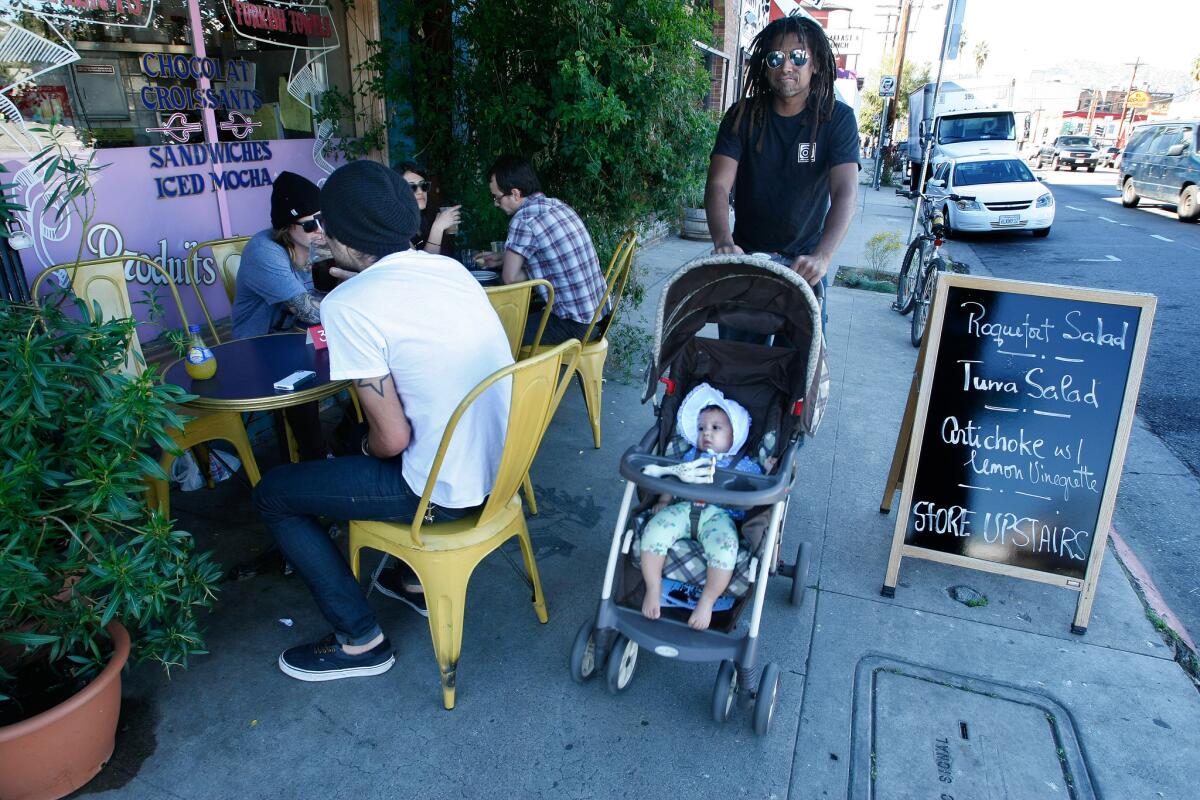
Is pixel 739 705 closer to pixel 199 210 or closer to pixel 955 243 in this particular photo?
pixel 199 210

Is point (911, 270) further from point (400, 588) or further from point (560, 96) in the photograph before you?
point (400, 588)

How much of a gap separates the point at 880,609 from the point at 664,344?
1399 mm

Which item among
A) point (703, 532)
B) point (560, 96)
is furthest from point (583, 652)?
point (560, 96)

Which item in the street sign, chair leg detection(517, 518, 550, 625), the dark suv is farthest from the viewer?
the street sign

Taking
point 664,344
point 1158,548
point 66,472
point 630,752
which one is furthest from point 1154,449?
point 66,472

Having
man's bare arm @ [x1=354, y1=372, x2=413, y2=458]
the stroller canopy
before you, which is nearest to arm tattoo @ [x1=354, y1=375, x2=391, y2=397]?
man's bare arm @ [x1=354, y1=372, x2=413, y2=458]

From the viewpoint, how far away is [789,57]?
9.73 ft

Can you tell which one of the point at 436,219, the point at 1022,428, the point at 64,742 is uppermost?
the point at 436,219

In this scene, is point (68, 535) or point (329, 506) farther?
point (329, 506)

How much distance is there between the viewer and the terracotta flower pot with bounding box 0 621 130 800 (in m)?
1.86

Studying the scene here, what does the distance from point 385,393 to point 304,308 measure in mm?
1584

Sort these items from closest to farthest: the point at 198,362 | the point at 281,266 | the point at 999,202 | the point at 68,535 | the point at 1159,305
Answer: the point at 68,535 → the point at 198,362 → the point at 281,266 → the point at 1159,305 → the point at 999,202

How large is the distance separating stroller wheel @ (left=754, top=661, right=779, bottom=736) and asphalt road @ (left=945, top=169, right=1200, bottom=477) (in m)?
3.65

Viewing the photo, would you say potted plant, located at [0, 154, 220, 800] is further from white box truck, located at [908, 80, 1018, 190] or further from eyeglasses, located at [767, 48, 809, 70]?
white box truck, located at [908, 80, 1018, 190]
